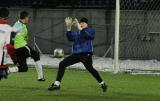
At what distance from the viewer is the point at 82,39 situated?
16.1 metres

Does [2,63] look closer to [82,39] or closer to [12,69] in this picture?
[12,69]

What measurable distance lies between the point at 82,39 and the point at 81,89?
5.48ft

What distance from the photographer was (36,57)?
1788 cm

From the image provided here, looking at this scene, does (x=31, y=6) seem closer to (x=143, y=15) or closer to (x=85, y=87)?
(x=143, y=15)

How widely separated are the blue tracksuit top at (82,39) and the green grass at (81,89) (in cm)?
111

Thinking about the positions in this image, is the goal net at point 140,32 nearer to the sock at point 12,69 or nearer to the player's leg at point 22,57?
the player's leg at point 22,57

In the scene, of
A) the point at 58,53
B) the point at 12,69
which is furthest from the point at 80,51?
the point at 58,53

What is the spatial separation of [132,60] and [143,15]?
8.50 ft

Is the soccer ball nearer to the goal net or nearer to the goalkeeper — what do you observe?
the goal net

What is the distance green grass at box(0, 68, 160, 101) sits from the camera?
14.7 meters

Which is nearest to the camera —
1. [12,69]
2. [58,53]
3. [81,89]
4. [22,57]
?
[12,69]

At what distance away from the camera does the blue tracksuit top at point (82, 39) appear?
628 inches

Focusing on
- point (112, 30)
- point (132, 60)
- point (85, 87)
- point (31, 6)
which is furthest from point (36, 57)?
point (31, 6)

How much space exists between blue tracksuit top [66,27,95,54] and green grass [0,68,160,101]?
1109 mm
